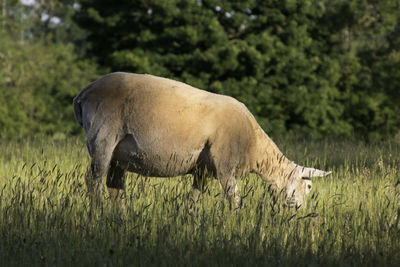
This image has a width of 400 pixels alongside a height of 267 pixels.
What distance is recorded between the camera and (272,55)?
20.0m

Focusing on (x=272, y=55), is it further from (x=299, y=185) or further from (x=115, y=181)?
(x=115, y=181)

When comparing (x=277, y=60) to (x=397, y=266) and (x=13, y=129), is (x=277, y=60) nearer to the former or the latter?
(x=13, y=129)

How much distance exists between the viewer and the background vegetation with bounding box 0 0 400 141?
19.5 meters

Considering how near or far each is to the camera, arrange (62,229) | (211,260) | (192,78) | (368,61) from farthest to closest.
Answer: (368,61)
(192,78)
(62,229)
(211,260)

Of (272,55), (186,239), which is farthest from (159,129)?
(272,55)

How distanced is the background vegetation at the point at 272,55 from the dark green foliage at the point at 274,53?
0.12ft

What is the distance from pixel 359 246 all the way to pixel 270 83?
16036mm

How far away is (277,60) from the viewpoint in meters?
20.1

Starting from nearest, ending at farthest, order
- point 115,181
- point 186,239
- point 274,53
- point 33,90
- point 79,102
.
Answer: point 186,239 < point 79,102 < point 115,181 < point 274,53 < point 33,90

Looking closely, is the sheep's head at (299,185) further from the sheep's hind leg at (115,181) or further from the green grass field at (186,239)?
the sheep's hind leg at (115,181)

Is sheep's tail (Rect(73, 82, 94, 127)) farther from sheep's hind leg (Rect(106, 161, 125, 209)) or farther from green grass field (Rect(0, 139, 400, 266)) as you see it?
green grass field (Rect(0, 139, 400, 266))

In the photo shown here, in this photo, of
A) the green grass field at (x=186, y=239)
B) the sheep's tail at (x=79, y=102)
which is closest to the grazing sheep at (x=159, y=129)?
the sheep's tail at (x=79, y=102)

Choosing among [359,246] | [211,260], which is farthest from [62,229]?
[359,246]

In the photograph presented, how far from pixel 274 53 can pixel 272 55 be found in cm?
10
